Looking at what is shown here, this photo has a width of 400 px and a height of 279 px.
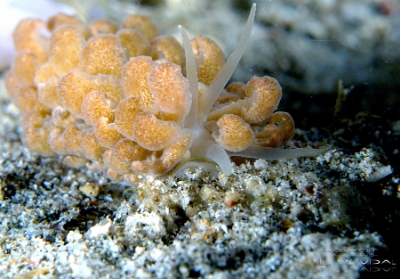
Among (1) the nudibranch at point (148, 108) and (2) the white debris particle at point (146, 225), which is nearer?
(2) the white debris particle at point (146, 225)

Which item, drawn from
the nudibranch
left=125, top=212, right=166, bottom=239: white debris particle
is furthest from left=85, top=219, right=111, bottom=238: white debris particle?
the nudibranch

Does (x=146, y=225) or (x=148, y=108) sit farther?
(x=148, y=108)

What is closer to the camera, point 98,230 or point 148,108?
point 98,230

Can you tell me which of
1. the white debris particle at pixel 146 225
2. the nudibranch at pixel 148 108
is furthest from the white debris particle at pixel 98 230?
the nudibranch at pixel 148 108

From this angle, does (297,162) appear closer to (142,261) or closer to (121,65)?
(142,261)

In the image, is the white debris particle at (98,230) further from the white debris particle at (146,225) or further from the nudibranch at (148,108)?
the nudibranch at (148,108)

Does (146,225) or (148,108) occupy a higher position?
(148,108)

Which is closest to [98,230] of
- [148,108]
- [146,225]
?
[146,225]

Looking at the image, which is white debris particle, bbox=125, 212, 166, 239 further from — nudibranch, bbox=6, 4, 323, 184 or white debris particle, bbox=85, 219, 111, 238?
nudibranch, bbox=6, 4, 323, 184

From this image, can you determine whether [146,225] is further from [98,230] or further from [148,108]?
[148,108]
